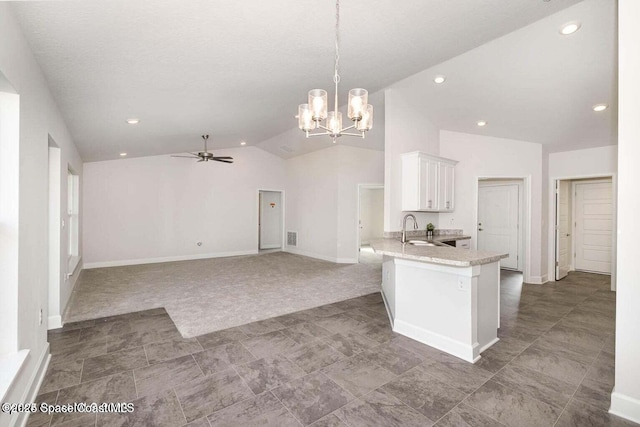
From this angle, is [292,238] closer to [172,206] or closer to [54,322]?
[172,206]

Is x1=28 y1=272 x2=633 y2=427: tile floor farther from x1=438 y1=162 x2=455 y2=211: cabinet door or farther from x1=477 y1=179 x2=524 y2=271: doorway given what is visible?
x1=477 y1=179 x2=524 y2=271: doorway

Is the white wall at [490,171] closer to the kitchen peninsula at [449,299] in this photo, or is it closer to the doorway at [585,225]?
the doorway at [585,225]

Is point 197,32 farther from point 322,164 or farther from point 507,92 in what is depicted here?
point 322,164

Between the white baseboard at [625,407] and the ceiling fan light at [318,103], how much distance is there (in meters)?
2.73

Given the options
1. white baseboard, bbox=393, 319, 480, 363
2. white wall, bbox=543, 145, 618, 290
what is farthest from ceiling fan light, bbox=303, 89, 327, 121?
white wall, bbox=543, 145, 618, 290

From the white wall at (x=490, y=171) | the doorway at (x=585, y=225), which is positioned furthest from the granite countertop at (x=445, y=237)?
the doorway at (x=585, y=225)

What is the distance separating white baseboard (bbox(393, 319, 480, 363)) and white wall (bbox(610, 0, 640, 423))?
905mm

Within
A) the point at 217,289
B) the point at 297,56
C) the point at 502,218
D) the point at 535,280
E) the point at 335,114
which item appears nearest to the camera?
the point at 335,114

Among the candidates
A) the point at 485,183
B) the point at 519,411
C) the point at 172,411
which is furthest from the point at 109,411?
the point at 485,183

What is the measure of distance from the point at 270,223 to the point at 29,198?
773 cm

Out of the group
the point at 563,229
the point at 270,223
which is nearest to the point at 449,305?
the point at 563,229

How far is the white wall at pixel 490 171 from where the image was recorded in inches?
207

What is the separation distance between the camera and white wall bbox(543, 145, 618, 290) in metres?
5.01

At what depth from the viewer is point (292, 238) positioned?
8789mm
